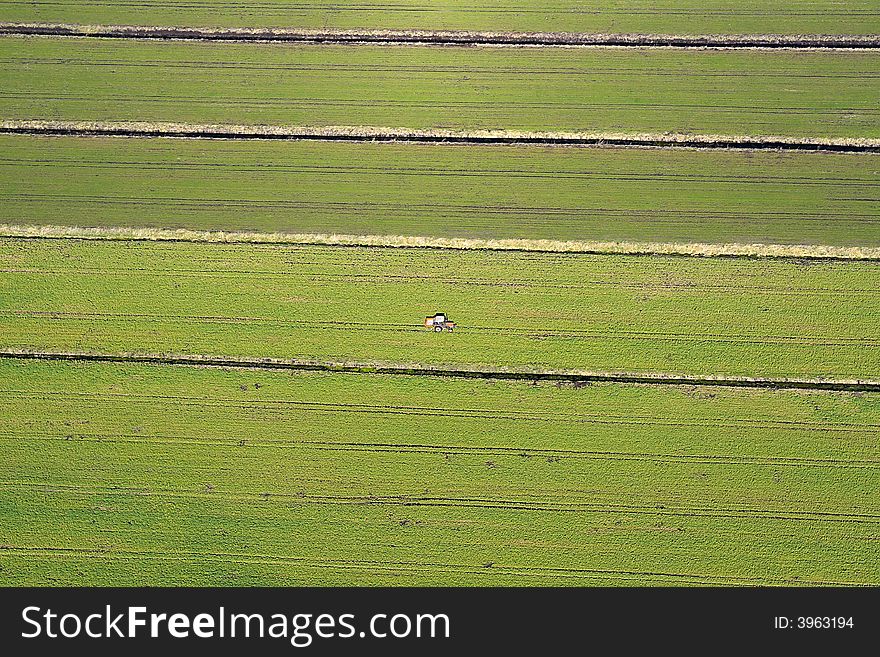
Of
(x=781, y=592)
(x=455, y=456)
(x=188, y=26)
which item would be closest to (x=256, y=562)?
(x=455, y=456)

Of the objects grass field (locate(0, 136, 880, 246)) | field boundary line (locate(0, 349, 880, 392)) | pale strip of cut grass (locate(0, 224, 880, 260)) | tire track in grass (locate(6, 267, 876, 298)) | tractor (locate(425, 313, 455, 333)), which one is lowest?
field boundary line (locate(0, 349, 880, 392))

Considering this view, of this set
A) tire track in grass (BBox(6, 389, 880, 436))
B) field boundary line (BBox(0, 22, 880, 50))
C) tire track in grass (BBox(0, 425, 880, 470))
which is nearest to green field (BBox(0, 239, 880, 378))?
tire track in grass (BBox(6, 389, 880, 436))

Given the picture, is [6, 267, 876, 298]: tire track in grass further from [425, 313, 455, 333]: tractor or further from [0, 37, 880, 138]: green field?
[0, 37, 880, 138]: green field

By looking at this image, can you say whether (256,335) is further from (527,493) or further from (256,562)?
(527,493)

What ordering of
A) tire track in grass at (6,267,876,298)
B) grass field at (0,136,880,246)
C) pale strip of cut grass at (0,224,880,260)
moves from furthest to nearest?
grass field at (0,136,880,246) < pale strip of cut grass at (0,224,880,260) < tire track in grass at (6,267,876,298)

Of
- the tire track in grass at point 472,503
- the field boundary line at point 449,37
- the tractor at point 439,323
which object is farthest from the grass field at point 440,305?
the field boundary line at point 449,37

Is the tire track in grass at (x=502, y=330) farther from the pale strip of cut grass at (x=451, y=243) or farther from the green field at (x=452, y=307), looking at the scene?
the pale strip of cut grass at (x=451, y=243)
